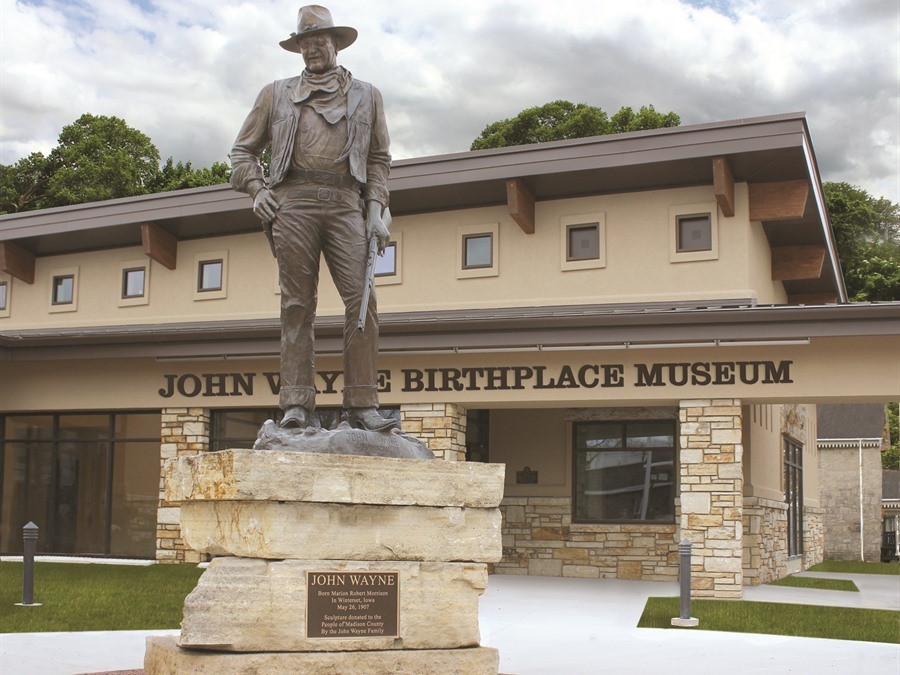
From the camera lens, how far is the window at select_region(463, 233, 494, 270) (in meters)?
19.5

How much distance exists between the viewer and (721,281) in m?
17.8

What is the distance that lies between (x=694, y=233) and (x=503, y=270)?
3406 millimetres

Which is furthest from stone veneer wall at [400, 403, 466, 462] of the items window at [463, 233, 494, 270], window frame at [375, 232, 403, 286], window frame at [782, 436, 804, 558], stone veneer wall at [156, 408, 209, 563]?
window frame at [782, 436, 804, 558]

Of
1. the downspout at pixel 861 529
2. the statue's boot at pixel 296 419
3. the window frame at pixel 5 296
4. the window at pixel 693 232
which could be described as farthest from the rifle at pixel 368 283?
the downspout at pixel 861 529

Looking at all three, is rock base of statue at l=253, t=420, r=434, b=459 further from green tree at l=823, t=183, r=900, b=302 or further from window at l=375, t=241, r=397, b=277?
green tree at l=823, t=183, r=900, b=302

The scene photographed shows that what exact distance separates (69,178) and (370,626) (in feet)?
124

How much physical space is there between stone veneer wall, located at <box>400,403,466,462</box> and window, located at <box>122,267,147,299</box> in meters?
7.66

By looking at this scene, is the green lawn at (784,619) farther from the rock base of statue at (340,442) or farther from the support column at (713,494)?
the rock base of statue at (340,442)

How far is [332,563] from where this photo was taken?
22.3 ft

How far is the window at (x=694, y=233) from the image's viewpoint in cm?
1802

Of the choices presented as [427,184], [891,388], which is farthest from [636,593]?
[427,184]

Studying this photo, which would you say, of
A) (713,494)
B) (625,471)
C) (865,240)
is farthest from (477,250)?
(865,240)

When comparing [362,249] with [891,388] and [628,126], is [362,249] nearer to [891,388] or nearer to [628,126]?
[891,388]

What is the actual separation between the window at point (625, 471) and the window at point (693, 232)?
306 cm
